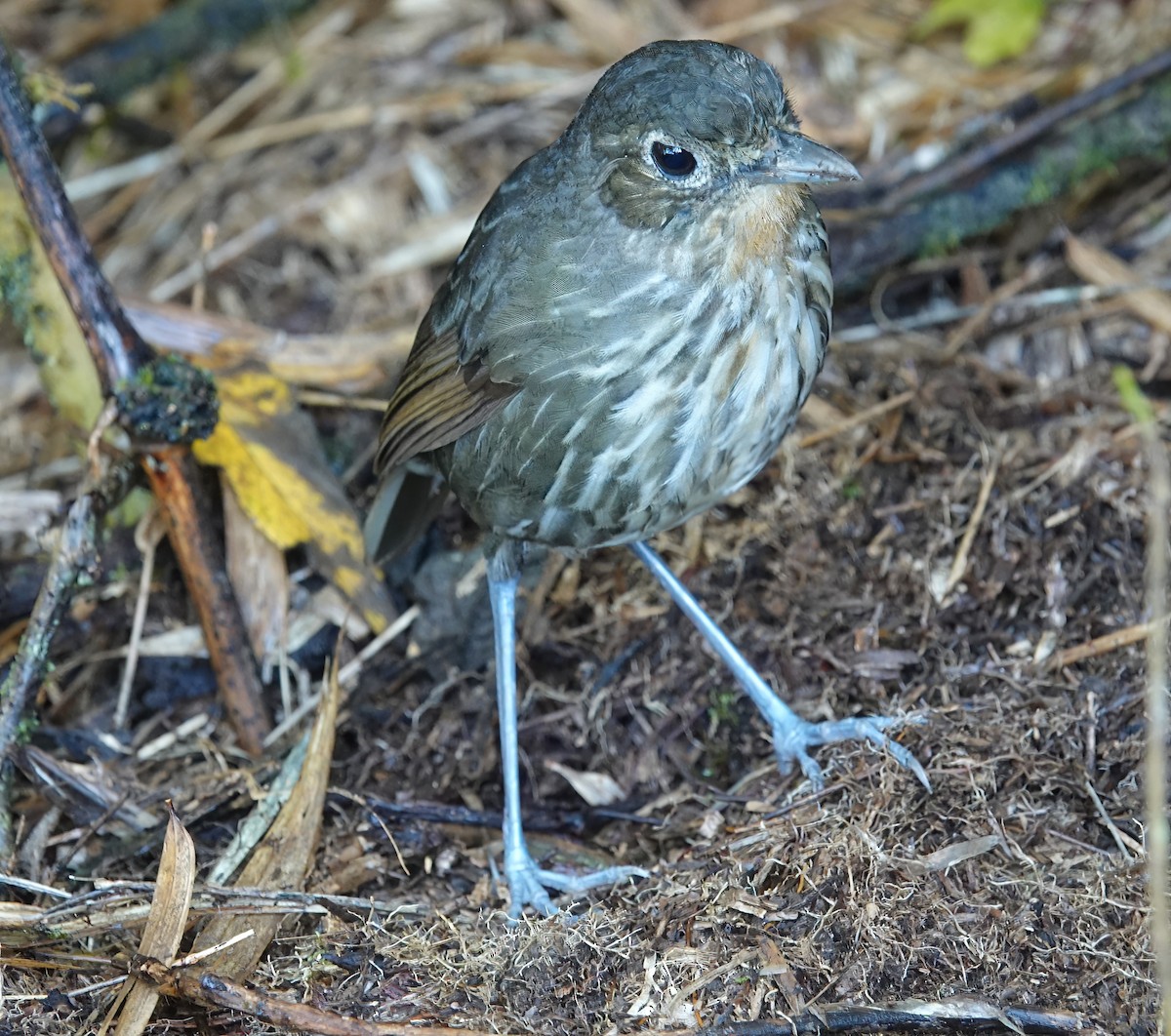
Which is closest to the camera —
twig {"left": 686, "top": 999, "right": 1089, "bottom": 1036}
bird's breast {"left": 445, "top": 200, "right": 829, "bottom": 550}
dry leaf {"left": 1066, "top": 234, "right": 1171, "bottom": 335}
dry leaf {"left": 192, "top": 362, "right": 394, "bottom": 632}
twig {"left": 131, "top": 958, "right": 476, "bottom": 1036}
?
twig {"left": 686, "top": 999, "right": 1089, "bottom": 1036}

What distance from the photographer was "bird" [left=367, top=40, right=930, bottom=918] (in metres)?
2.96

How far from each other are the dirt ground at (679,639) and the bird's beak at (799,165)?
4.31 feet

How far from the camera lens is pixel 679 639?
3980 mm

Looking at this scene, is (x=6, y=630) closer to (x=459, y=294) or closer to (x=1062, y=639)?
(x=459, y=294)

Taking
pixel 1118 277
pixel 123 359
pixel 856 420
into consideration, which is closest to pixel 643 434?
pixel 856 420

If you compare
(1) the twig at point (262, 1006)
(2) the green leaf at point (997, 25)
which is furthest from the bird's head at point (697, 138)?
(2) the green leaf at point (997, 25)

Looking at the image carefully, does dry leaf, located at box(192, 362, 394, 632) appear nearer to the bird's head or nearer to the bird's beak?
the bird's head

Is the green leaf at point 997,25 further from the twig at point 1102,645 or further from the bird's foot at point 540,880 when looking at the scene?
the bird's foot at point 540,880

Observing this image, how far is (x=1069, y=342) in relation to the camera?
455 cm

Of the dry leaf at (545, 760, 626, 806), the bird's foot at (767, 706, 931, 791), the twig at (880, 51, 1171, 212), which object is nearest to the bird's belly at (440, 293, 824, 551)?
the bird's foot at (767, 706, 931, 791)

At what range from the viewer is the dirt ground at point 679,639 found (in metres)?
2.99

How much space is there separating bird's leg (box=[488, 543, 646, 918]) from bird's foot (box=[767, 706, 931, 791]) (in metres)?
0.48

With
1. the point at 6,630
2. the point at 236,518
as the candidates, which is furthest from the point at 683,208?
the point at 6,630

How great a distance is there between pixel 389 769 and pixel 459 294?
1341 mm
